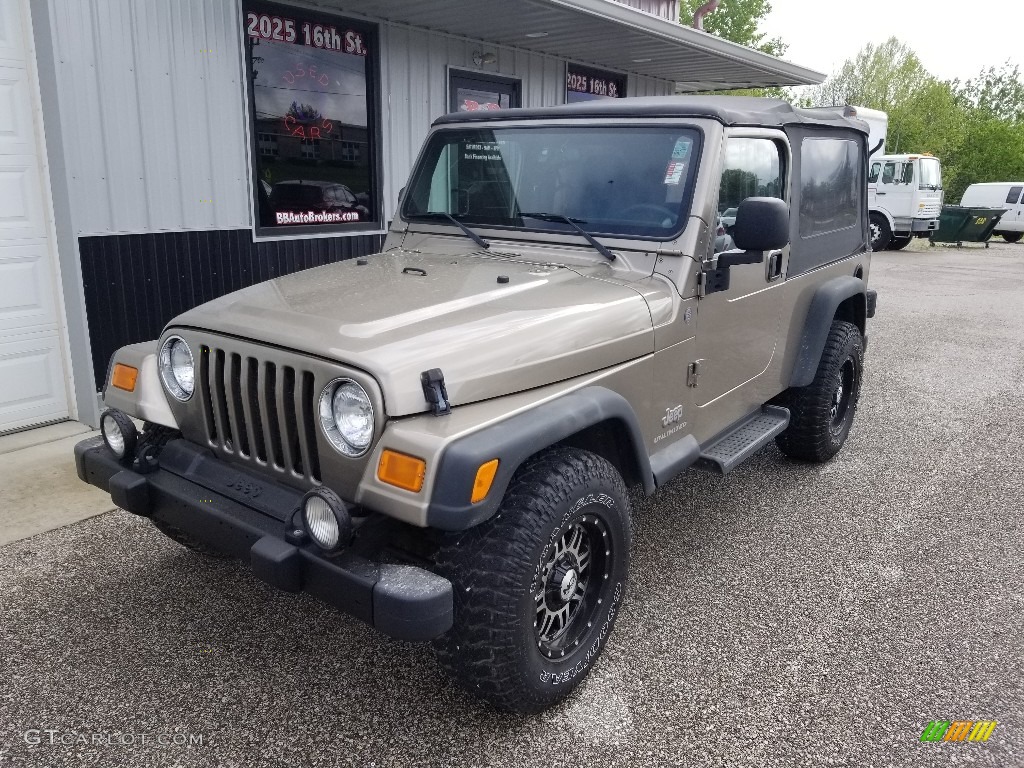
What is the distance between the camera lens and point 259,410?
8.46ft

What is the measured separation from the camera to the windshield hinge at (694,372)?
3405mm

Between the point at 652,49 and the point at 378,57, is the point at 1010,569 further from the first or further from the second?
the point at 652,49

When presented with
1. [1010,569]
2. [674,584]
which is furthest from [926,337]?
[674,584]

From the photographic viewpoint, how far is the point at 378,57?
6.87 meters

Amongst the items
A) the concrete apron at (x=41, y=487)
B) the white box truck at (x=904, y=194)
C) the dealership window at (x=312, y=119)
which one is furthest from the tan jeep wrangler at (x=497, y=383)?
the white box truck at (x=904, y=194)

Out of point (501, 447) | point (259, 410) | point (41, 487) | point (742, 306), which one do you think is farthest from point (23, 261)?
point (742, 306)

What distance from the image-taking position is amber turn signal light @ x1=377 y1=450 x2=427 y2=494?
2.20 m

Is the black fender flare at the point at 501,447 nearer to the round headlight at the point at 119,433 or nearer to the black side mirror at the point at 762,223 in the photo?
the black side mirror at the point at 762,223

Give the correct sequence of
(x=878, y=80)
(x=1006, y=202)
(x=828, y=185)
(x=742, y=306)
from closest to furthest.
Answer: (x=742, y=306)
(x=828, y=185)
(x=1006, y=202)
(x=878, y=80)

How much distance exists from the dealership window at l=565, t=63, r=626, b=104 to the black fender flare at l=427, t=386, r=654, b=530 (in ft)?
23.4

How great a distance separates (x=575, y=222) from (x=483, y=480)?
5.37 feet

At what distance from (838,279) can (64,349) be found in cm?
500

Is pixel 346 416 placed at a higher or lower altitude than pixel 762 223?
lower

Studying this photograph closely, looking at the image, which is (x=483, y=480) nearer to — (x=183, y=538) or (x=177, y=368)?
(x=177, y=368)
